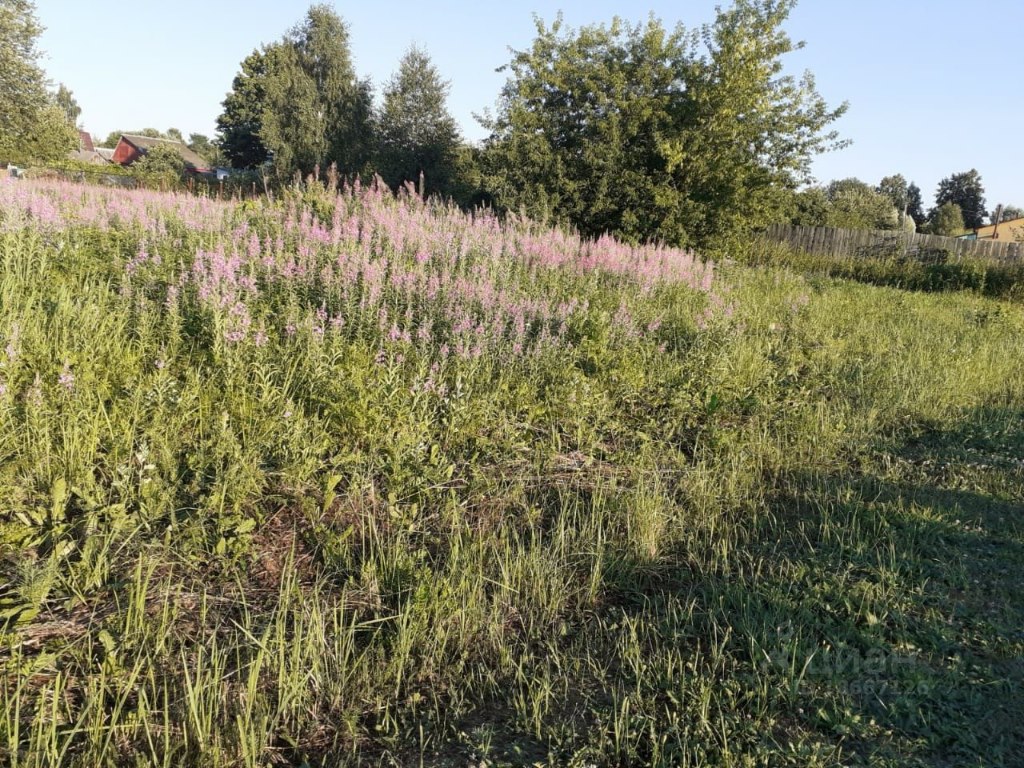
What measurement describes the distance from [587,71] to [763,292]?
10562mm

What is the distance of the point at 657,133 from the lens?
16.6 meters

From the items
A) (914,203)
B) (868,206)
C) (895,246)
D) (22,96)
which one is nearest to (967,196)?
(914,203)

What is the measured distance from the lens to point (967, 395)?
6.21 meters

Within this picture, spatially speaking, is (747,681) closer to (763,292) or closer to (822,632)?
(822,632)

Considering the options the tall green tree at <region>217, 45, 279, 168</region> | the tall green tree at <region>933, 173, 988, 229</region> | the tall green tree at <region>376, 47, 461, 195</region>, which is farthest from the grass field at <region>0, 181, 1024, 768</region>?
the tall green tree at <region>933, 173, 988, 229</region>

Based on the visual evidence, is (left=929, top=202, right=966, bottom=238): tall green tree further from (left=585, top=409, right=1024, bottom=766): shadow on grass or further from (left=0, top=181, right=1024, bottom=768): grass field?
(left=585, top=409, right=1024, bottom=766): shadow on grass

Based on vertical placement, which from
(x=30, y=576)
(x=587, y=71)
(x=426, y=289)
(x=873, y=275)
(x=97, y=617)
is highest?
(x=587, y=71)

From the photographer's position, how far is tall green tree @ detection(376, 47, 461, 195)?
32.8 metres

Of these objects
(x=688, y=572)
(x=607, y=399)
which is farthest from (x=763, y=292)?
(x=688, y=572)

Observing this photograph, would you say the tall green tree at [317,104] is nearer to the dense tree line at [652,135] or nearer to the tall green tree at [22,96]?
the tall green tree at [22,96]

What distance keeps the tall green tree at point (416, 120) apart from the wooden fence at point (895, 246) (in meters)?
18.1

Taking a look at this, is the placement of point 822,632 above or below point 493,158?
below

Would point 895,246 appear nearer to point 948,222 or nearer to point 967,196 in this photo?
point 948,222

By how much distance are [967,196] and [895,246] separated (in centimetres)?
7153
